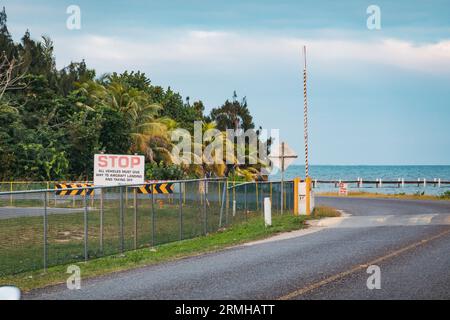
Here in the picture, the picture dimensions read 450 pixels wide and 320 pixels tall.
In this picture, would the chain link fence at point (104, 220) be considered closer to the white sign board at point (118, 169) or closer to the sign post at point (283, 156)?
the white sign board at point (118, 169)

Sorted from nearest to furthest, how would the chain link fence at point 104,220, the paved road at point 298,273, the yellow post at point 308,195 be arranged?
1. the paved road at point 298,273
2. the chain link fence at point 104,220
3. the yellow post at point 308,195

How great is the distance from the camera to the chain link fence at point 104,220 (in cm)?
1493

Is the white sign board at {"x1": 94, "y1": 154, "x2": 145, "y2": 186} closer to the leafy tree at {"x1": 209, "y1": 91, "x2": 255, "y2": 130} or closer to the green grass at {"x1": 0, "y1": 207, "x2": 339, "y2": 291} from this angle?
the green grass at {"x1": 0, "y1": 207, "x2": 339, "y2": 291}

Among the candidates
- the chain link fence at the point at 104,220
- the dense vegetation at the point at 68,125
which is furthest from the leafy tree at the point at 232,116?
the chain link fence at the point at 104,220

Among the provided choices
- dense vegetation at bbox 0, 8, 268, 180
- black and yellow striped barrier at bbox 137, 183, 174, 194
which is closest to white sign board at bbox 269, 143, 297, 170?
black and yellow striped barrier at bbox 137, 183, 174, 194

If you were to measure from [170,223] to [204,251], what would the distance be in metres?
6.90

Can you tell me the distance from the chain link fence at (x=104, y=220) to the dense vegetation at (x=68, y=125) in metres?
15.6

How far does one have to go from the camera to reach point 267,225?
79.3ft

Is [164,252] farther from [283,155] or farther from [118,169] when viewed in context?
[283,155]

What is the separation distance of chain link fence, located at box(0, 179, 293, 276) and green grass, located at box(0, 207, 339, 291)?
0.36m

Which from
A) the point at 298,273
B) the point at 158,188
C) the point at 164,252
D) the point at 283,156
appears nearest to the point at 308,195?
the point at 283,156

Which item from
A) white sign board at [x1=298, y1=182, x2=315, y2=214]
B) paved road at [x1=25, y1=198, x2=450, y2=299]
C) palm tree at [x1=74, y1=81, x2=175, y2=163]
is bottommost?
paved road at [x1=25, y1=198, x2=450, y2=299]

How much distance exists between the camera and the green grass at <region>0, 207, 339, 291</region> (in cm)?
1357
